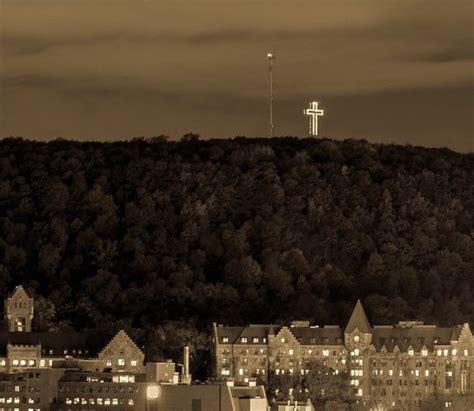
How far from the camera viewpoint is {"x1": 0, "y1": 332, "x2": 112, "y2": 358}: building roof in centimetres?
11312

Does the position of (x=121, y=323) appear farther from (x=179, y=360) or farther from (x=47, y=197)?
(x=47, y=197)

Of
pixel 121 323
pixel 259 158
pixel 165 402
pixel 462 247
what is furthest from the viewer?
pixel 259 158

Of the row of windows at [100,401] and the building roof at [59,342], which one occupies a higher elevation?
the building roof at [59,342]

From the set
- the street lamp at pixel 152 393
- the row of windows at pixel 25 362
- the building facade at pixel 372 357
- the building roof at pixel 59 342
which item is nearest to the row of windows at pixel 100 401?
the street lamp at pixel 152 393

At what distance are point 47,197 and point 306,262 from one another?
1871 cm

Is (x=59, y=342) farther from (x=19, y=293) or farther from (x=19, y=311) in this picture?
(x=19, y=293)

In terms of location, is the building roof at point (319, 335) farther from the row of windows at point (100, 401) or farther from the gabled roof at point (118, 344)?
the row of windows at point (100, 401)

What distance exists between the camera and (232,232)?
145 metres

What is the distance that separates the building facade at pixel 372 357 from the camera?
378 feet

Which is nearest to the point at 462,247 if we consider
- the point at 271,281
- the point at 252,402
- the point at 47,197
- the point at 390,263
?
the point at 390,263

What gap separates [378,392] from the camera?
4528 inches

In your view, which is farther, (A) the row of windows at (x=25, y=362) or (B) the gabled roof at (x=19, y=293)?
(B) the gabled roof at (x=19, y=293)

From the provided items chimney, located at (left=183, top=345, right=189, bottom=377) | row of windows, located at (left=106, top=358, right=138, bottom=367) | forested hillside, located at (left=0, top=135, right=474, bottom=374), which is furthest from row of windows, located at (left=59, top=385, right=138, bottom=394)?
forested hillside, located at (left=0, top=135, right=474, bottom=374)

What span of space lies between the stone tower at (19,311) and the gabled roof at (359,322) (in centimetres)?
1462
